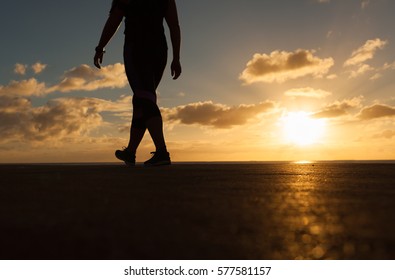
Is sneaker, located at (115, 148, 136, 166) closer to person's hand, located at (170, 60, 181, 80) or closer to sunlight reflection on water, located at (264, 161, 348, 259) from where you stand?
person's hand, located at (170, 60, 181, 80)

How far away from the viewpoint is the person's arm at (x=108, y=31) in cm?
515

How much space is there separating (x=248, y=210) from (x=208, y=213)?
15 centimetres

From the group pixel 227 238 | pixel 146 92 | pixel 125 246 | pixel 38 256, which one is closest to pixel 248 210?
pixel 227 238

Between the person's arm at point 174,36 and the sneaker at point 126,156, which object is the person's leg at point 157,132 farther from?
the person's arm at point 174,36

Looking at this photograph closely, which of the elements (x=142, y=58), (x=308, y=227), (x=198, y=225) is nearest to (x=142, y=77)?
(x=142, y=58)

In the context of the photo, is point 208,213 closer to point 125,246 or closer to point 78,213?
point 78,213

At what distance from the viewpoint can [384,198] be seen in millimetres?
2217

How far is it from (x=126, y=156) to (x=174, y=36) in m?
1.40

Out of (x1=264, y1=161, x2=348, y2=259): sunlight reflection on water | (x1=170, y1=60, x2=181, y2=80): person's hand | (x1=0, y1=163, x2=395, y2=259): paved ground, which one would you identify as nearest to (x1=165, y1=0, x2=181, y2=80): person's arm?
(x1=170, y1=60, x2=181, y2=80): person's hand

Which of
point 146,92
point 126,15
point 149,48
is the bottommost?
point 146,92

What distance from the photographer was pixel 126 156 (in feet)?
17.3

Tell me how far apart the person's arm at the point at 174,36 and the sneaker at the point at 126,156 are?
94 cm

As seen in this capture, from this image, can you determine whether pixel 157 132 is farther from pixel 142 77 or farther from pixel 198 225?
pixel 198 225
